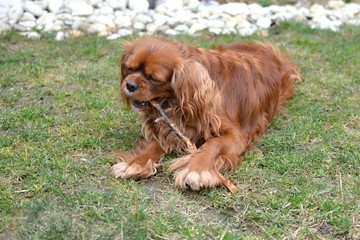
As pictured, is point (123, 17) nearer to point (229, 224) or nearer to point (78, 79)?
point (78, 79)

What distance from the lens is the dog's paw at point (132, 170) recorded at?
12.6 ft

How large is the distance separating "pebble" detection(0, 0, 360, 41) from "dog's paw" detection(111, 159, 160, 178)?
136 inches

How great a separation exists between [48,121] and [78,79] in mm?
1077

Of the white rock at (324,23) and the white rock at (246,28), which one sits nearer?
the white rock at (246,28)

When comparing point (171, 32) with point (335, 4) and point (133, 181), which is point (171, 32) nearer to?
point (335, 4)

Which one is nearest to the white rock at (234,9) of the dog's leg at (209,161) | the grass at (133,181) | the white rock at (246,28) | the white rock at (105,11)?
the white rock at (246,28)

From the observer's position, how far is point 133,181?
12.6ft

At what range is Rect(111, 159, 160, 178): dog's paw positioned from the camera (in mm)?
3842

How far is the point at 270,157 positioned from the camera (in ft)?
13.8

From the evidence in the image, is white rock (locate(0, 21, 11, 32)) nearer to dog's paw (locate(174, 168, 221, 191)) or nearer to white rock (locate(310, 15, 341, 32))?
white rock (locate(310, 15, 341, 32))

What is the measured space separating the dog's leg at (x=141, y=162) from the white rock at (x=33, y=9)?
4.05 meters

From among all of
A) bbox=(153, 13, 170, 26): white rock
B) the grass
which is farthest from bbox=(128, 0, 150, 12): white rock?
the grass

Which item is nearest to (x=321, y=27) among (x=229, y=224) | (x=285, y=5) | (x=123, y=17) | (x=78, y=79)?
(x=285, y=5)

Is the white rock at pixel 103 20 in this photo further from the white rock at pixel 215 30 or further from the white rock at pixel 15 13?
the white rock at pixel 215 30
